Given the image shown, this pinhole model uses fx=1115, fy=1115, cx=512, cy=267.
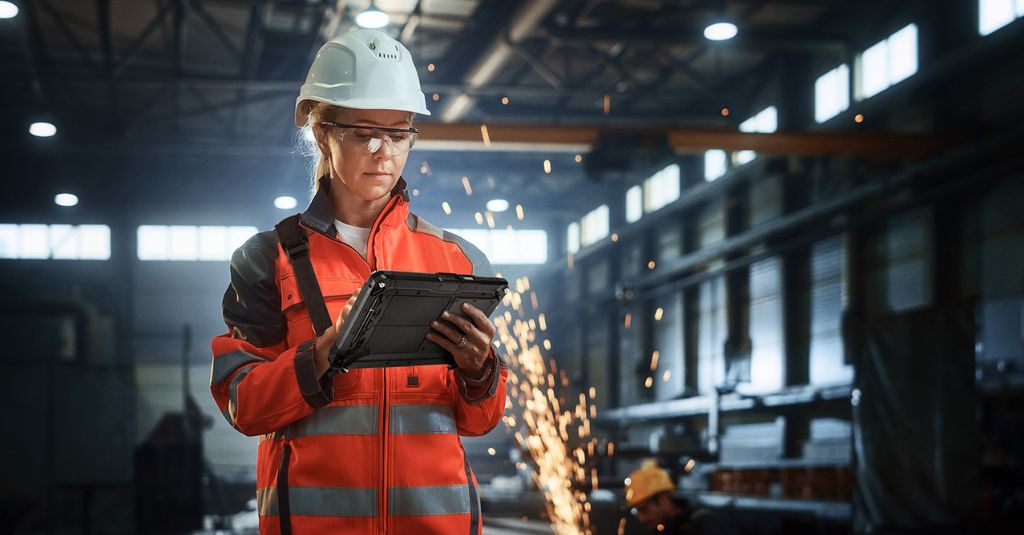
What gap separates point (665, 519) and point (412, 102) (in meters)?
6.54

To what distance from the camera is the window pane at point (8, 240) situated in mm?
22109

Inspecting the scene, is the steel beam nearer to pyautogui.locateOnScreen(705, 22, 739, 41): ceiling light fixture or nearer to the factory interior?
the factory interior

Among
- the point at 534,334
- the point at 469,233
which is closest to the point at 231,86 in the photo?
the point at 469,233

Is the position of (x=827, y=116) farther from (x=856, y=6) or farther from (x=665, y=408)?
(x=665, y=408)

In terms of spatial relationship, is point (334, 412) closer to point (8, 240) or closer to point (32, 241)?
point (32, 241)

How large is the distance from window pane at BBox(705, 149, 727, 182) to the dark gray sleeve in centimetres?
1618

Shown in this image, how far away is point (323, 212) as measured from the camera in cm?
203

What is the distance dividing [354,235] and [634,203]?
2012cm

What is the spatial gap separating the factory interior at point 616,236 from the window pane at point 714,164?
0.08 meters

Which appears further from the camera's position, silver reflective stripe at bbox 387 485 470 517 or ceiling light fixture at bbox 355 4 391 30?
ceiling light fixture at bbox 355 4 391 30

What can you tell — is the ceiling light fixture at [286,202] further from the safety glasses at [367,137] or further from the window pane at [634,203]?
the safety glasses at [367,137]

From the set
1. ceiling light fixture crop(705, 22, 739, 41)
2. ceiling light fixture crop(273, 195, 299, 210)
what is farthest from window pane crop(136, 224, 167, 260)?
ceiling light fixture crop(705, 22, 739, 41)

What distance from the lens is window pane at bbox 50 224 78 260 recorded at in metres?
22.5

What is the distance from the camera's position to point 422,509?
189cm
